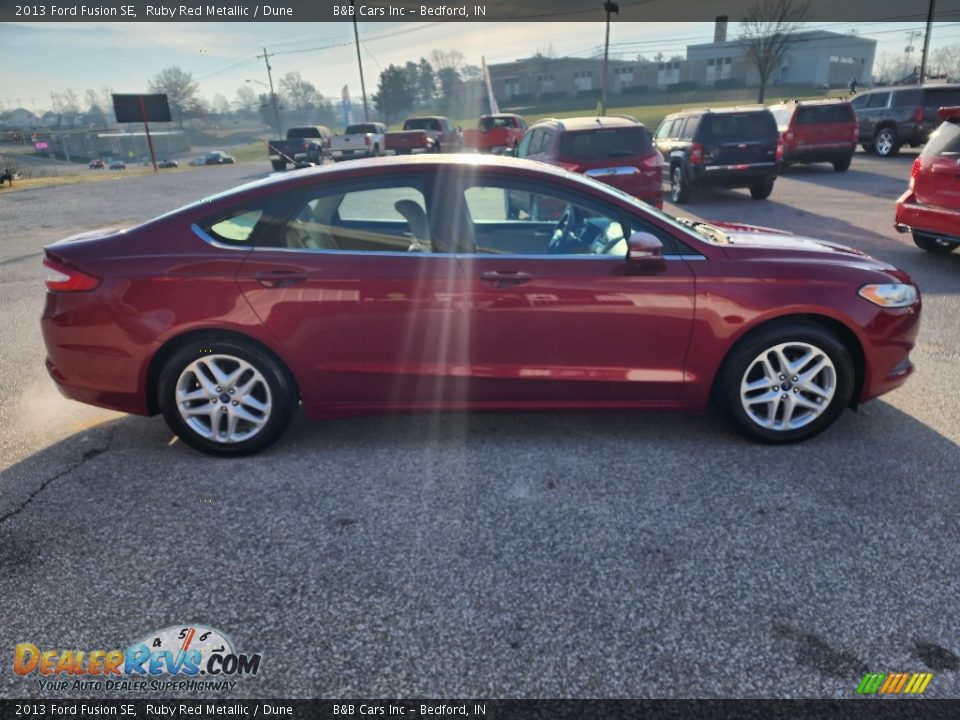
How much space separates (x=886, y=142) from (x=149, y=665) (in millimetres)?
24925

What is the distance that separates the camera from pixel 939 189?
281 inches

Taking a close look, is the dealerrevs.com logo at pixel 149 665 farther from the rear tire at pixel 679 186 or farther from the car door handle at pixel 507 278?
the rear tire at pixel 679 186

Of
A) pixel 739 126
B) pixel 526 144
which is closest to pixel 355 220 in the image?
pixel 526 144

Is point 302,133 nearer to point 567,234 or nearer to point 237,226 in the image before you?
point 237,226

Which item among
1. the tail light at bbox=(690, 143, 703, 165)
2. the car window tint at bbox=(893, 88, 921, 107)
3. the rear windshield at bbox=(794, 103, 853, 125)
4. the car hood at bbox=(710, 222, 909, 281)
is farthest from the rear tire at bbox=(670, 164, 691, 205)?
the car window tint at bbox=(893, 88, 921, 107)

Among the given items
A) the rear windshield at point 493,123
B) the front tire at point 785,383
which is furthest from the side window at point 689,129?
the rear windshield at point 493,123

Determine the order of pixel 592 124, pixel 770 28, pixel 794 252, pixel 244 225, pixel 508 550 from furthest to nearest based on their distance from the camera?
1. pixel 770 28
2. pixel 592 124
3. pixel 794 252
4. pixel 244 225
5. pixel 508 550

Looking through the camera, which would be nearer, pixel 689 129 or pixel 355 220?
pixel 355 220

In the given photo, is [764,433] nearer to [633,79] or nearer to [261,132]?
[633,79]

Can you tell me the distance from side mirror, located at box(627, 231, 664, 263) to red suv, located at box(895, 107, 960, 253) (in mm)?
5420

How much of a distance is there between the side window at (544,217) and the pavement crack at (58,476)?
2.49 metres

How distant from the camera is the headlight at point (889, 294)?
363cm

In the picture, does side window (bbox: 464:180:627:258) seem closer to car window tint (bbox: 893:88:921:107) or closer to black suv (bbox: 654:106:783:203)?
black suv (bbox: 654:106:783:203)

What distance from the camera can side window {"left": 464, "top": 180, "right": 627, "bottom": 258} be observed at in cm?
367
